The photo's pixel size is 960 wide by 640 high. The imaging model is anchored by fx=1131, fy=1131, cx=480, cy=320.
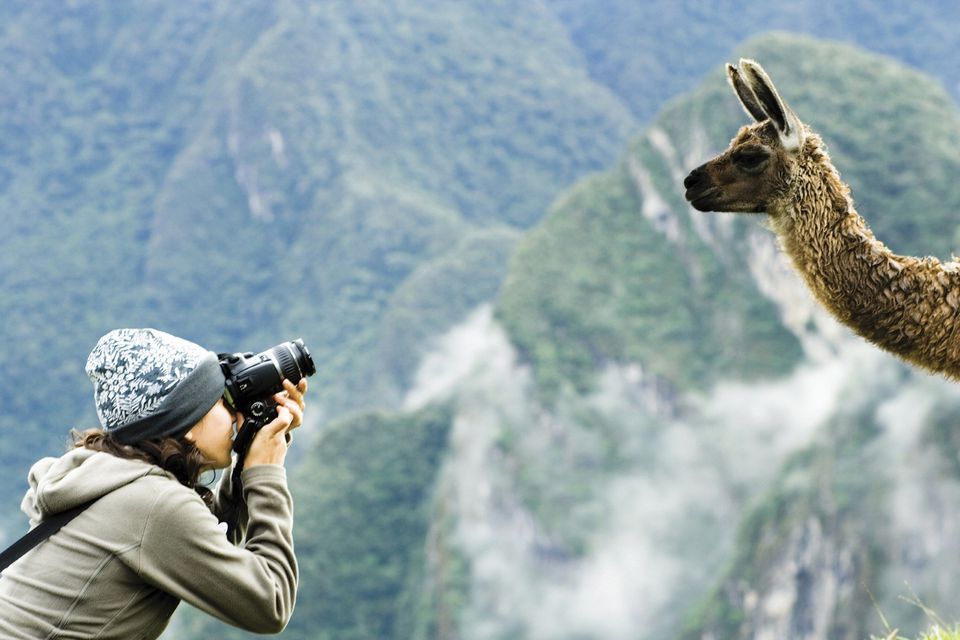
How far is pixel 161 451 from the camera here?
2.43 m

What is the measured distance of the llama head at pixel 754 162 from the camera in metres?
4.32

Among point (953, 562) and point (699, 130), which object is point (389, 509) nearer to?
point (699, 130)

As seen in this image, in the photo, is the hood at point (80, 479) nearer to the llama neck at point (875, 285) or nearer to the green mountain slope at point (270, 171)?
the llama neck at point (875, 285)

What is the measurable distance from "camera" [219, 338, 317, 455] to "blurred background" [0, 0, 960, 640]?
2164mm

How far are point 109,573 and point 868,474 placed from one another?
6136 centimetres

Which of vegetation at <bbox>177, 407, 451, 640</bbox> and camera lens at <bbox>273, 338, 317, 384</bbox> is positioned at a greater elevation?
camera lens at <bbox>273, 338, 317, 384</bbox>

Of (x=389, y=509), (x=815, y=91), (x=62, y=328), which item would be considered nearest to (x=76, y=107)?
(x=62, y=328)

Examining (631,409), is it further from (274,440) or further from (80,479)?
(80,479)

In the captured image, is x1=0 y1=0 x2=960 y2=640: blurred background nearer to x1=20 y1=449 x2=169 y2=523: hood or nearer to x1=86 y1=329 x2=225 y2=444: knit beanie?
x1=86 y1=329 x2=225 y2=444: knit beanie

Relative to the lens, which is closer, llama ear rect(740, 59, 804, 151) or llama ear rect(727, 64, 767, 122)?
llama ear rect(740, 59, 804, 151)

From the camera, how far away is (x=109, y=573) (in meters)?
2.27

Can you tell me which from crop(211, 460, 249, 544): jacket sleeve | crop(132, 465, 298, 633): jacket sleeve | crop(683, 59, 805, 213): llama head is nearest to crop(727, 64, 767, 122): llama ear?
crop(683, 59, 805, 213): llama head

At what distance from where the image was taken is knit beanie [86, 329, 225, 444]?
241 centimetres

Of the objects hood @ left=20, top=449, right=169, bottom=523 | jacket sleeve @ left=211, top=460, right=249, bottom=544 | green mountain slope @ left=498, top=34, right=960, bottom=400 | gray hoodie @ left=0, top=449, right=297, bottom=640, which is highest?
hood @ left=20, top=449, right=169, bottom=523
